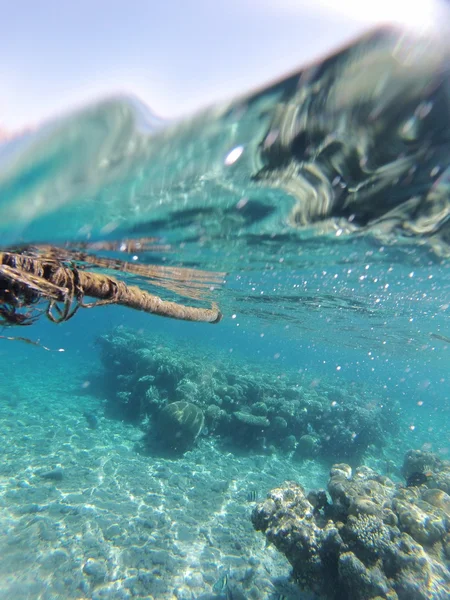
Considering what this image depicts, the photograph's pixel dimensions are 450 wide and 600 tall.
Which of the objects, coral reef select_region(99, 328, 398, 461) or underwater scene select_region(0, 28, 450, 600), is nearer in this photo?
underwater scene select_region(0, 28, 450, 600)

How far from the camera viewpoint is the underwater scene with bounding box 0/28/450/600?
4750 millimetres

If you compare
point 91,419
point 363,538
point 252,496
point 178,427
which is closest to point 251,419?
point 178,427

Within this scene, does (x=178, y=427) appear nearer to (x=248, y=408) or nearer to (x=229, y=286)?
(x=248, y=408)

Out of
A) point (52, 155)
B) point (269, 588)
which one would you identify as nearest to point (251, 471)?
point (269, 588)

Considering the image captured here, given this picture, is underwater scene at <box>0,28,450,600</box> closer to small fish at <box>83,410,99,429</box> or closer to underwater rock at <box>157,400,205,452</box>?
underwater rock at <box>157,400,205,452</box>

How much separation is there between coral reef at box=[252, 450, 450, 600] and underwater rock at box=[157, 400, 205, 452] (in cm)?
729

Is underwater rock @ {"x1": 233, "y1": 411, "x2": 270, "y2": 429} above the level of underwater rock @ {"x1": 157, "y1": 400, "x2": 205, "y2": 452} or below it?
above

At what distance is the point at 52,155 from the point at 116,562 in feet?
37.5

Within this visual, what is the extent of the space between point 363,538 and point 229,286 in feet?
43.4

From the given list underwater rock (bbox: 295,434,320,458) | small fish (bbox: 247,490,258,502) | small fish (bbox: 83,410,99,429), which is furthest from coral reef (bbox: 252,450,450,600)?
small fish (bbox: 83,410,99,429)

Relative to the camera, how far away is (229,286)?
1838 cm

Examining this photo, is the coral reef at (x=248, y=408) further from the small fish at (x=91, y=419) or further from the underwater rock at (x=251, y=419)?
the small fish at (x=91, y=419)

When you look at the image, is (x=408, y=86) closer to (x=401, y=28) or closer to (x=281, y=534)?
(x=401, y=28)

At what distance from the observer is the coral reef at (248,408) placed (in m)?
18.6
